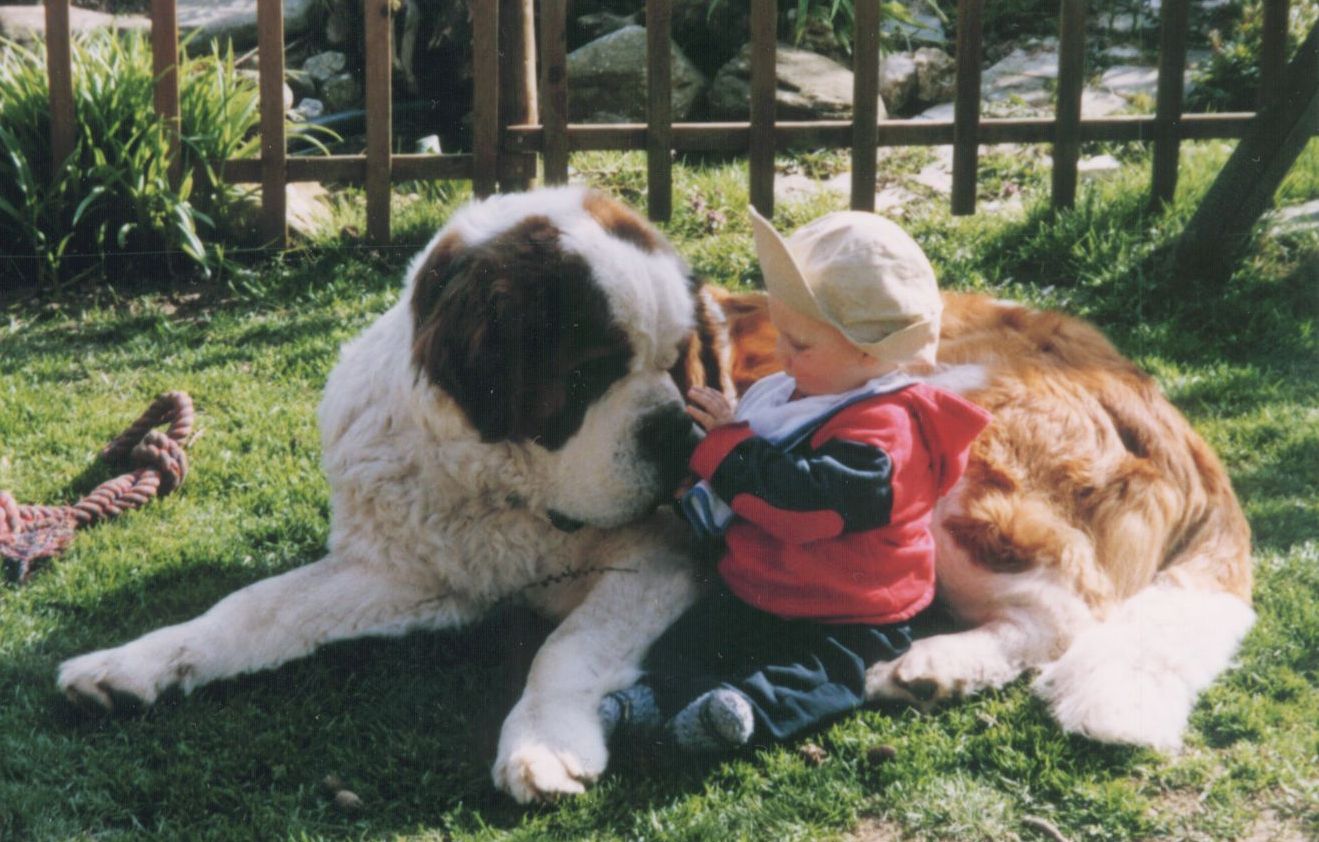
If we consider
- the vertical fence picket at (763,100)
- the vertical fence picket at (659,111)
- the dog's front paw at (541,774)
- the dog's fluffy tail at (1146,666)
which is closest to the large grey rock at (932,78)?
the vertical fence picket at (763,100)

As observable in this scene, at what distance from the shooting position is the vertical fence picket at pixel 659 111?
5.87 metres

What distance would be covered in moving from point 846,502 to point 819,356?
0.34 meters

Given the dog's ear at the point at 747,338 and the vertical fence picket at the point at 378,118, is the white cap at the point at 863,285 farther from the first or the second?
the vertical fence picket at the point at 378,118

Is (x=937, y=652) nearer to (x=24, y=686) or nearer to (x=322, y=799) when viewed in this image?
(x=322, y=799)

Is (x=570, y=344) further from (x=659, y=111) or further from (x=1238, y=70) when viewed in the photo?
(x=1238, y=70)

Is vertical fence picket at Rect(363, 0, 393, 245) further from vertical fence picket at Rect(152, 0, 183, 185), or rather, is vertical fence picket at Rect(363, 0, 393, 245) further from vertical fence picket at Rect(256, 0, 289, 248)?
vertical fence picket at Rect(152, 0, 183, 185)

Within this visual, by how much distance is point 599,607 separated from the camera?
3094 millimetres

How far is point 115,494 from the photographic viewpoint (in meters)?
3.93

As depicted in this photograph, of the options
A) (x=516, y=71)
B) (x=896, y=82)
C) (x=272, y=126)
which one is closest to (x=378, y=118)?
(x=272, y=126)

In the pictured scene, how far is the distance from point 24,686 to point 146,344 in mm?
2554

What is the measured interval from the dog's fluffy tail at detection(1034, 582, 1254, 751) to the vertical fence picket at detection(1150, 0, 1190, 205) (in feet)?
11.5

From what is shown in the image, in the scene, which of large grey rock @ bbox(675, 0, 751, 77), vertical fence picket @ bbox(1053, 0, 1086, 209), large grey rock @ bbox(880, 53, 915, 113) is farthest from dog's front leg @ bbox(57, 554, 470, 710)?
large grey rock @ bbox(880, 53, 915, 113)

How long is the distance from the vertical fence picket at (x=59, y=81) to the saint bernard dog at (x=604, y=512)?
10.0 ft

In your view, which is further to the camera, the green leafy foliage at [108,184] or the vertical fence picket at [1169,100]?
the vertical fence picket at [1169,100]
